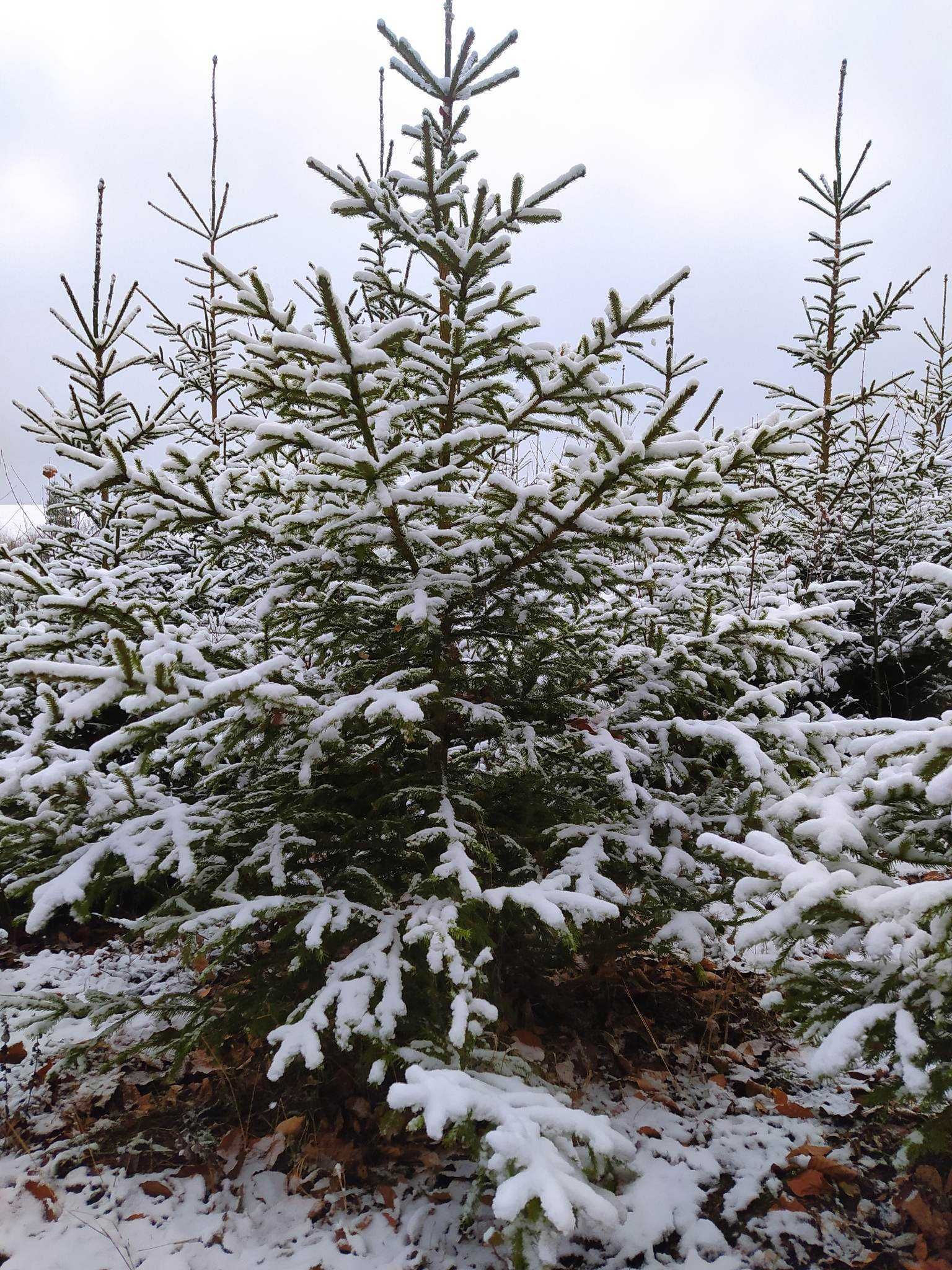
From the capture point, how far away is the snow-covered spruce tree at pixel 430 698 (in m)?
Answer: 1.99

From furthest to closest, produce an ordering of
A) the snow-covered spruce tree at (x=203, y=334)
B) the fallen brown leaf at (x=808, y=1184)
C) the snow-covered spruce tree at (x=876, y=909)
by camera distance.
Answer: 1. the snow-covered spruce tree at (x=203, y=334)
2. the fallen brown leaf at (x=808, y=1184)
3. the snow-covered spruce tree at (x=876, y=909)

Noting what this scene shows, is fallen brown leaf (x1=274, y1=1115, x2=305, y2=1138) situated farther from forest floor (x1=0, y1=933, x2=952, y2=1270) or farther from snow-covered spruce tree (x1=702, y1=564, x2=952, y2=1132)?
snow-covered spruce tree (x1=702, y1=564, x2=952, y2=1132)

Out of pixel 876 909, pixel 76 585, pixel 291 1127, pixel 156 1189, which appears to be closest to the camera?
pixel 876 909

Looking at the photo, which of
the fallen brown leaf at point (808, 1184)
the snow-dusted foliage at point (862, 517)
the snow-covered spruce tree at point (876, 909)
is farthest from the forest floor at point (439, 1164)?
the snow-dusted foliage at point (862, 517)

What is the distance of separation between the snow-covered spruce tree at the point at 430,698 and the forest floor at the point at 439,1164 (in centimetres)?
25

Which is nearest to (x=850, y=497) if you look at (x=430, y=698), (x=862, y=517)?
(x=862, y=517)

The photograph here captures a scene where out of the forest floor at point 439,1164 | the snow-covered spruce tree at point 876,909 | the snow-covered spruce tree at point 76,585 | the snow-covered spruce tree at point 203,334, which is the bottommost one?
the forest floor at point 439,1164

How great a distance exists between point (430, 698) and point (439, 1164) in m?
1.57

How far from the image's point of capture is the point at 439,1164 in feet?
7.59

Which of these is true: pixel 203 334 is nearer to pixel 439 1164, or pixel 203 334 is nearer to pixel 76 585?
pixel 76 585

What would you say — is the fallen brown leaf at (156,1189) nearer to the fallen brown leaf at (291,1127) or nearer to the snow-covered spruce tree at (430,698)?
the fallen brown leaf at (291,1127)

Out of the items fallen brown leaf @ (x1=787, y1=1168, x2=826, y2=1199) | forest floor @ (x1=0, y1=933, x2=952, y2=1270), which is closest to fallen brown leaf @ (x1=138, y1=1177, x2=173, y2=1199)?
forest floor @ (x1=0, y1=933, x2=952, y2=1270)

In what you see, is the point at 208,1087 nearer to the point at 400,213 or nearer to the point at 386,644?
the point at 386,644

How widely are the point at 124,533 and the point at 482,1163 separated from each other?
4675 mm
